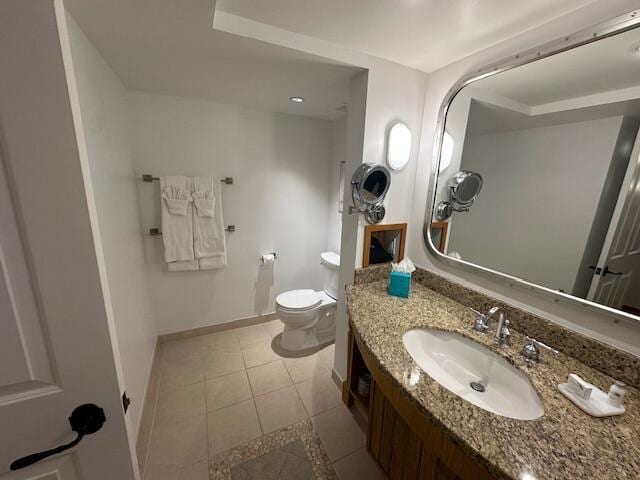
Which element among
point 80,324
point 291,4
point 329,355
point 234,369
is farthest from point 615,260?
point 234,369

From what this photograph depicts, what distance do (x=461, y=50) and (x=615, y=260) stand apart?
1158mm

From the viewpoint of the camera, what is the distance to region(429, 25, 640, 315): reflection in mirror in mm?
894

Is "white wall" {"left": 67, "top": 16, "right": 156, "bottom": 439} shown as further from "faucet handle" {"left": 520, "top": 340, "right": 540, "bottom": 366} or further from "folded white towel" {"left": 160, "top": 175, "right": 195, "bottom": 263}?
"faucet handle" {"left": 520, "top": 340, "right": 540, "bottom": 366}

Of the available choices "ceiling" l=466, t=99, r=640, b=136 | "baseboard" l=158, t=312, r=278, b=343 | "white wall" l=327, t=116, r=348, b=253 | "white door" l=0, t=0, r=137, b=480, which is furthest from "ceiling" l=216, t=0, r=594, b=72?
"baseboard" l=158, t=312, r=278, b=343

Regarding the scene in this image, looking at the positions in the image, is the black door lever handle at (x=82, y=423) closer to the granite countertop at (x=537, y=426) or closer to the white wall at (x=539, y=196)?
the granite countertop at (x=537, y=426)

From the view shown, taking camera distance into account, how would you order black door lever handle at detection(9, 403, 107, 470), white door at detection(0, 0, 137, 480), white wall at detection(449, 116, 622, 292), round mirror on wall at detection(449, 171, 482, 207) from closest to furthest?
1. white door at detection(0, 0, 137, 480)
2. black door lever handle at detection(9, 403, 107, 470)
3. white wall at detection(449, 116, 622, 292)
4. round mirror on wall at detection(449, 171, 482, 207)

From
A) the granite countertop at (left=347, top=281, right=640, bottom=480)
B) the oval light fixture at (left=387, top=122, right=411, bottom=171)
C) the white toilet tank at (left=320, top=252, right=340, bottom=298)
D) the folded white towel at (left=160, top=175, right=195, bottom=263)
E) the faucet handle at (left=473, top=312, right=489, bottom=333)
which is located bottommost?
the white toilet tank at (left=320, top=252, right=340, bottom=298)

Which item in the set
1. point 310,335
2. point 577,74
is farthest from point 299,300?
point 577,74

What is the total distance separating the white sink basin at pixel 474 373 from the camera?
0.91 metres

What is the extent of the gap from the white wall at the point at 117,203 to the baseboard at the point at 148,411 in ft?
0.22

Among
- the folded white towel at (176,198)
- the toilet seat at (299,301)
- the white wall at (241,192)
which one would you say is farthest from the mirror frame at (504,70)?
the folded white towel at (176,198)

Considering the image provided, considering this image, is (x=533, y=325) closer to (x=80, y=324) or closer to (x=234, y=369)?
(x=80, y=324)

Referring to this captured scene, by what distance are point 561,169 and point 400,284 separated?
0.86m

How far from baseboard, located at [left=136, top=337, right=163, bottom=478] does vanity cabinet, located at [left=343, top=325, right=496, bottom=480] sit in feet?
4.05
